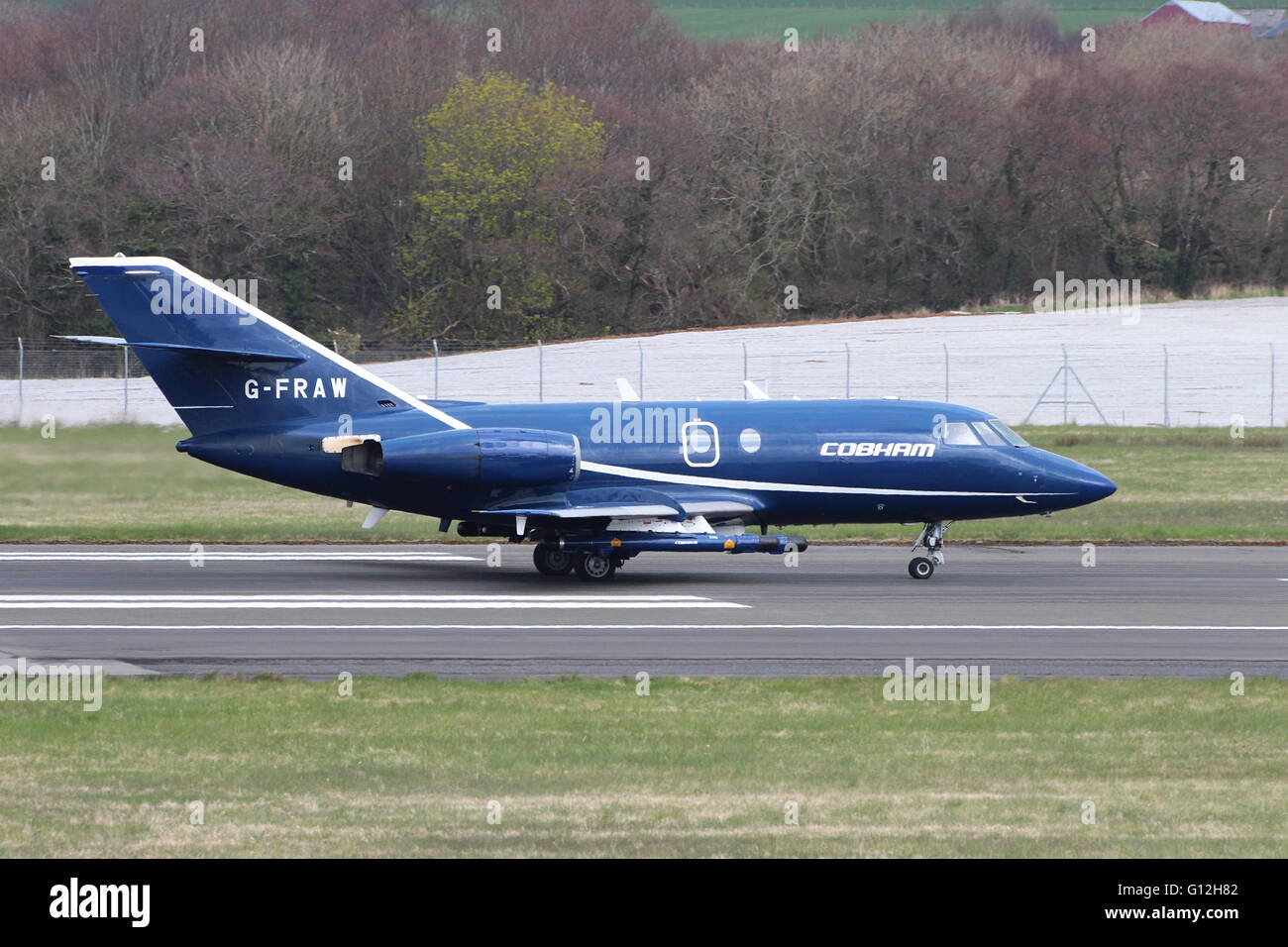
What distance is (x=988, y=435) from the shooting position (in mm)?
27953

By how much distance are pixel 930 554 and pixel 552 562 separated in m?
6.44

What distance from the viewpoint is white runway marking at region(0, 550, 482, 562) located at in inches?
1167

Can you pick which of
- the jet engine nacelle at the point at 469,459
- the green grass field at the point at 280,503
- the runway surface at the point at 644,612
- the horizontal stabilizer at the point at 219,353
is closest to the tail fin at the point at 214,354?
the horizontal stabilizer at the point at 219,353

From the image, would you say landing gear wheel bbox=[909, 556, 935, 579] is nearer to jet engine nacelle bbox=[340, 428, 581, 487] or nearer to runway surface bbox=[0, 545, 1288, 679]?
runway surface bbox=[0, 545, 1288, 679]

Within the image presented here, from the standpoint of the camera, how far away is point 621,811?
11195 mm

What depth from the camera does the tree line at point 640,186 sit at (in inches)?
2798

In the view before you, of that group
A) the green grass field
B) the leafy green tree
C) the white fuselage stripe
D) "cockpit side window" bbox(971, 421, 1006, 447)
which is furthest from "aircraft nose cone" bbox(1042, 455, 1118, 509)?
the leafy green tree

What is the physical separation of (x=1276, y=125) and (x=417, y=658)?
2877 inches

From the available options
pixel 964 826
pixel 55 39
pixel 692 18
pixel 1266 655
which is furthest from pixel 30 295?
pixel 692 18

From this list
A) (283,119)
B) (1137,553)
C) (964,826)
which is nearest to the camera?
(964,826)

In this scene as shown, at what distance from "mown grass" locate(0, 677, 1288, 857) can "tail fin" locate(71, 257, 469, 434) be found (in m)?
10.0

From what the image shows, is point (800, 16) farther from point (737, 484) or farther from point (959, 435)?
point (737, 484)

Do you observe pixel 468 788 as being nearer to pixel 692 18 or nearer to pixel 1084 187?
pixel 1084 187

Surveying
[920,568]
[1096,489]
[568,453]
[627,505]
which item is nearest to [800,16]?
[1096,489]
